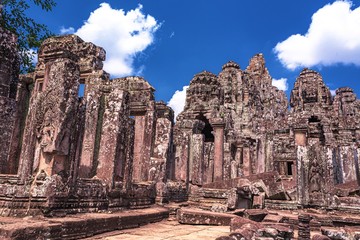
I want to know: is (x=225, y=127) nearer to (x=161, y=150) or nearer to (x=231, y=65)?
(x=161, y=150)

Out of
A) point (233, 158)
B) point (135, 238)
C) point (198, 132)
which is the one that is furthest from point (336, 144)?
point (135, 238)

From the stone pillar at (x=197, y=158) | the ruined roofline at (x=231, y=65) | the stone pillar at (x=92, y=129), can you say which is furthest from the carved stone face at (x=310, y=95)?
the stone pillar at (x=92, y=129)

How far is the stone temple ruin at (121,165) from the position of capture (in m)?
5.77

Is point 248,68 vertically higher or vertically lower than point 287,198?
higher

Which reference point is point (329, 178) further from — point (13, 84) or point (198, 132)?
point (13, 84)

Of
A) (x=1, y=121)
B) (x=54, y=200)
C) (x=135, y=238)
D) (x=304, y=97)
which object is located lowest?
(x=135, y=238)

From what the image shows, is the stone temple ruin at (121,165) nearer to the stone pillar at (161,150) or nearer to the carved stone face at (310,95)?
the stone pillar at (161,150)

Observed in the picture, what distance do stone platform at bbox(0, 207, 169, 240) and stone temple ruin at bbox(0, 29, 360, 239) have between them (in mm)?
21

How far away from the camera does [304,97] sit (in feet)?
123

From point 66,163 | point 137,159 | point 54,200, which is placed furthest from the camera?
point 137,159

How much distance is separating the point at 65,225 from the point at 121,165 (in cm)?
357

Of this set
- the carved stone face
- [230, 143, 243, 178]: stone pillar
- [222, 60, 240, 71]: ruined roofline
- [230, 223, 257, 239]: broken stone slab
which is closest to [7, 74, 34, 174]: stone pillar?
[230, 223, 257, 239]: broken stone slab

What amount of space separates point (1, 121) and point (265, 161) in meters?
23.1

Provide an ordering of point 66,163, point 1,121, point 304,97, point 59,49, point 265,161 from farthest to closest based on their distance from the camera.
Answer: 1. point 304,97
2. point 265,161
3. point 1,121
4. point 59,49
5. point 66,163
